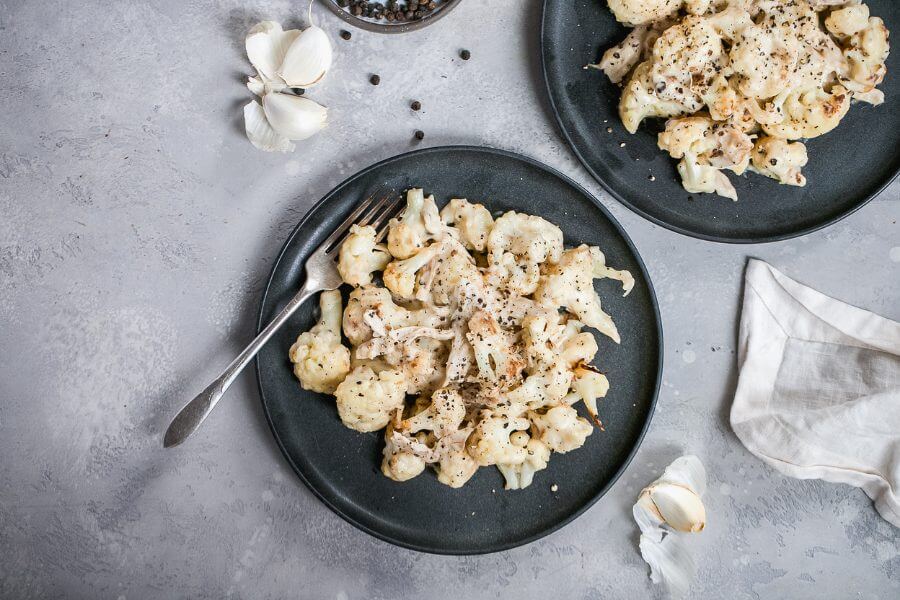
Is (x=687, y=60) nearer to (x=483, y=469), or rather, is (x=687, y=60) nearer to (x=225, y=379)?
(x=483, y=469)

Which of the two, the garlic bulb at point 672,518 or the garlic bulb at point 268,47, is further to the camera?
the garlic bulb at point 672,518

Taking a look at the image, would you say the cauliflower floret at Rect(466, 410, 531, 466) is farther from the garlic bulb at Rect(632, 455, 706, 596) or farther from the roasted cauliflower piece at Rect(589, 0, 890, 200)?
the roasted cauliflower piece at Rect(589, 0, 890, 200)

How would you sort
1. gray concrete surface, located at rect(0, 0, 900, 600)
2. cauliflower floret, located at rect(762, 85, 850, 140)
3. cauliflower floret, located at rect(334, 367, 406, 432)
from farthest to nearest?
gray concrete surface, located at rect(0, 0, 900, 600) → cauliflower floret, located at rect(762, 85, 850, 140) → cauliflower floret, located at rect(334, 367, 406, 432)

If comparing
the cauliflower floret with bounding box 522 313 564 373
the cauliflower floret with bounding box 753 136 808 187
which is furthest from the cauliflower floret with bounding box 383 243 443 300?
the cauliflower floret with bounding box 753 136 808 187

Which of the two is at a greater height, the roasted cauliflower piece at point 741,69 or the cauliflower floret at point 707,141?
the roasted cauliflower piece at point 741,69

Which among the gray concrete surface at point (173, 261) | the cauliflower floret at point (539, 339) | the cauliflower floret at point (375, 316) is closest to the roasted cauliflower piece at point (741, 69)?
the gray concrete surface at point (173, 261)

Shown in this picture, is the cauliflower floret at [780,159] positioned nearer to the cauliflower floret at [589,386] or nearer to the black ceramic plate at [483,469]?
the black ceramic plate at [483,469]
